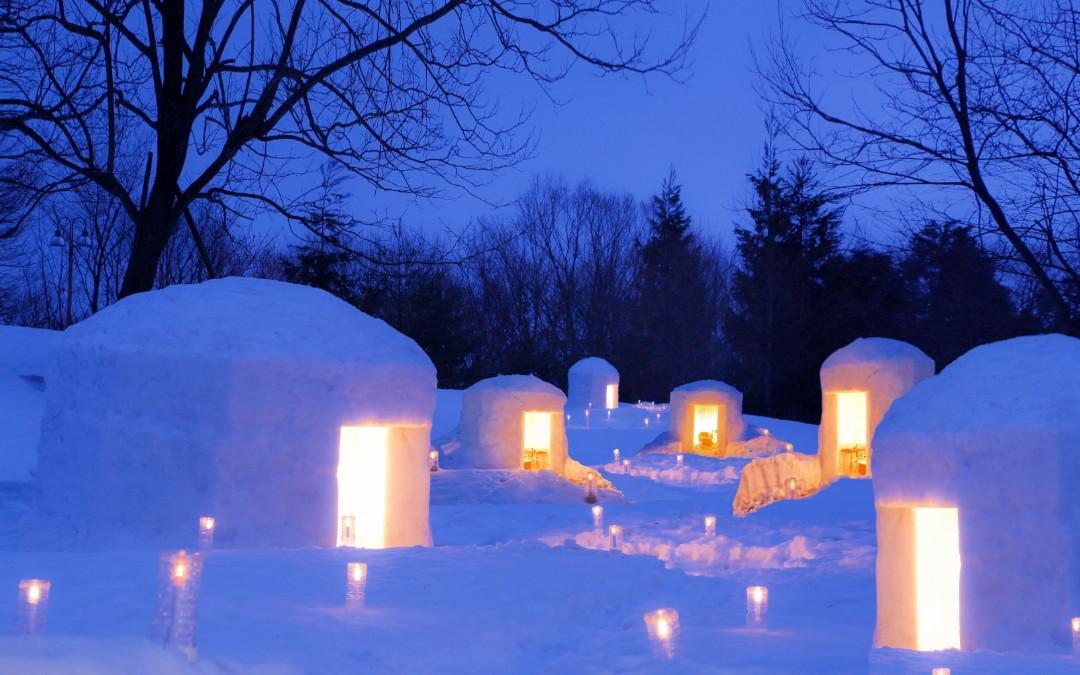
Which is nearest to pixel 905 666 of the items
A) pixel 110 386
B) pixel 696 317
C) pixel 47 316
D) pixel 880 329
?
pixel 110 386

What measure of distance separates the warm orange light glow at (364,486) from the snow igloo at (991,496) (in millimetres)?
4528

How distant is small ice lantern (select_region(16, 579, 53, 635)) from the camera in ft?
13.6

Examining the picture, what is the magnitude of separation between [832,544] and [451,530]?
4.33 meters

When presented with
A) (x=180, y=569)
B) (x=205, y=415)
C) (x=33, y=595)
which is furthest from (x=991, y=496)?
(x=205, y=415)

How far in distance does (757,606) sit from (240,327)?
4.74 metres

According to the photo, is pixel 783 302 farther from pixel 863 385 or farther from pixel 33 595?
pixel 33 595

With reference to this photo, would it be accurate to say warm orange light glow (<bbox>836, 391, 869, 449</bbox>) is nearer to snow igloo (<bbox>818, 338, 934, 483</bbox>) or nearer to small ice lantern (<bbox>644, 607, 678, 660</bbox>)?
snow igloo (<bbox>818, 338, 934, 483</bbox>)

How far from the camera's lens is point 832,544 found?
34.8 feet

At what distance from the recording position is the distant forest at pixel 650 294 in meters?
26.3

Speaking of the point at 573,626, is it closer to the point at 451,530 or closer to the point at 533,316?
the point at 451,530

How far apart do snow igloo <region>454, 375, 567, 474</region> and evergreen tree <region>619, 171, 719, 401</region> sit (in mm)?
16604

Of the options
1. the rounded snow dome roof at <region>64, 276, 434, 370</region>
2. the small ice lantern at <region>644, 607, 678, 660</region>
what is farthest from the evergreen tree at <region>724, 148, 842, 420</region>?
the small ice lantern at <region>644, 607, 678, 660</region>

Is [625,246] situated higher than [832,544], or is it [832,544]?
[625,246]

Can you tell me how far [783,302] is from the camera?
31.2m
